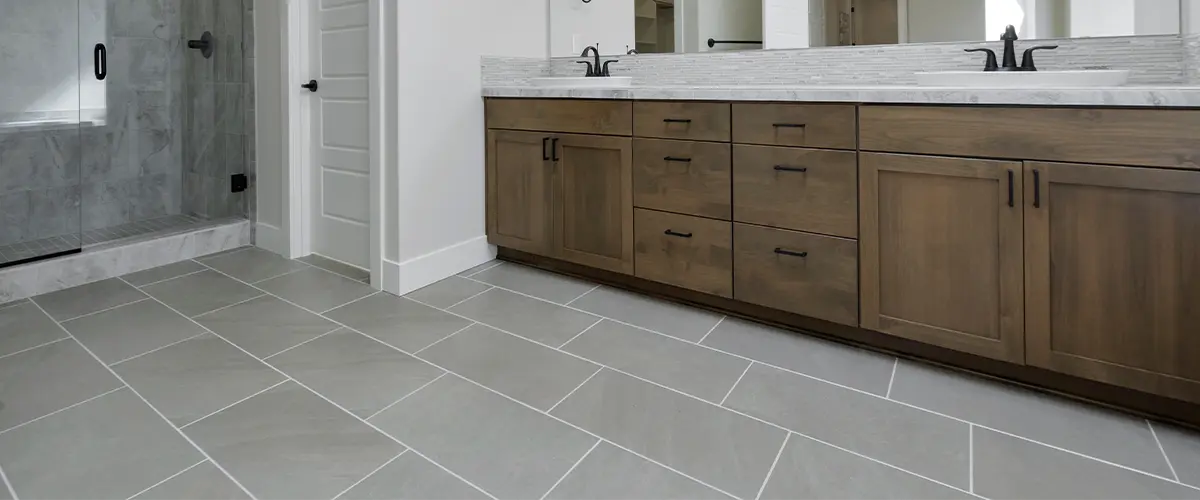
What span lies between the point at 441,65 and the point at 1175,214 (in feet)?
7.98

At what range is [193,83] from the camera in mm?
3553

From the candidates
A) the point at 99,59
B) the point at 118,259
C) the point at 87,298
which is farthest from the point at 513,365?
the point at 99,59

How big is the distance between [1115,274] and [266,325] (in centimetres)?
252

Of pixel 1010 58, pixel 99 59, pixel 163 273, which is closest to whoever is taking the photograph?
pixel 1010 58

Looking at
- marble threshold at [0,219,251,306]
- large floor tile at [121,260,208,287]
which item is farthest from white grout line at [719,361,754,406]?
marble threshold at [0,219,251,306]

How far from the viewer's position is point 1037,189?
64.9 inches

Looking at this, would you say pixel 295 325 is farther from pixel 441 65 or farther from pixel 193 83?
pixel 193 83

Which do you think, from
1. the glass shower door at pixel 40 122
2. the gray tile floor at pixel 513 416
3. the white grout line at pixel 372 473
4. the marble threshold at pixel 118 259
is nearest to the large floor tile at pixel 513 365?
the gray tile floor at pixel 513 416

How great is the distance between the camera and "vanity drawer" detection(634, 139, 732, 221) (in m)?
2.29

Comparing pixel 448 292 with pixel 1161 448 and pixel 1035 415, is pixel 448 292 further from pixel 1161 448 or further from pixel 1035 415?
pixel 1161 448

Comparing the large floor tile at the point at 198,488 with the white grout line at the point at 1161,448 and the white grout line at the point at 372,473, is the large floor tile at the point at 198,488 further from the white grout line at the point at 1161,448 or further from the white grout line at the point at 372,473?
the white grout line at the point at 1161,448

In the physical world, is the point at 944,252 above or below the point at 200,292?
above

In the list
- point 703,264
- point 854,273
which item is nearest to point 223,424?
point 703,264

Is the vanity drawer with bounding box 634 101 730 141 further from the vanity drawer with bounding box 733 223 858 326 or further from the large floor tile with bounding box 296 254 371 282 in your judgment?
the large floor tile with bounding box 296 254 371 282
